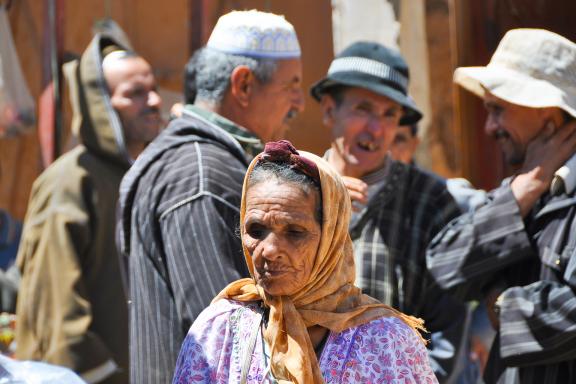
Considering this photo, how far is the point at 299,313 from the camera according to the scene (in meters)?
3.27

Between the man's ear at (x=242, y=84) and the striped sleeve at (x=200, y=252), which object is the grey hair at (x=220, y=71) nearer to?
the man's ear at (x=242, y=84)

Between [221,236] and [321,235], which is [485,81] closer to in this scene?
[221,236]

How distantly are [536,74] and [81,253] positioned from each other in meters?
2.35

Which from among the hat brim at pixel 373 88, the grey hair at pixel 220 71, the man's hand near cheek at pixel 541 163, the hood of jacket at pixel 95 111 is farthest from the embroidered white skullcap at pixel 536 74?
the hood of jacket at pixel 95 111

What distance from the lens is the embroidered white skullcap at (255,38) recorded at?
4625mm

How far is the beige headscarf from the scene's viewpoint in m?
3.21

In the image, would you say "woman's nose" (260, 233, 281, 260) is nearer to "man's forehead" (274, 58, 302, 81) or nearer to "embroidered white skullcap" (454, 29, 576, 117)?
"man's forehead" (274, 58, 302, 81)

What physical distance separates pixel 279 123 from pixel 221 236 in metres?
0.73

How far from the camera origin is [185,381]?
10.7ft

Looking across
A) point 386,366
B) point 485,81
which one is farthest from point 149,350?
point 485,81

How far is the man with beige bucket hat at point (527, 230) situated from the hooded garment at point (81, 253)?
1.84 m

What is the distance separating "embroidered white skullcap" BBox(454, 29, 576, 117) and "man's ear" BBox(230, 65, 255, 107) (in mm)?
981

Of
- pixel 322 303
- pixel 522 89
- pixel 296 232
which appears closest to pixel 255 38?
pixel 522 89

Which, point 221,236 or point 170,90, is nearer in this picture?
point 221,236
